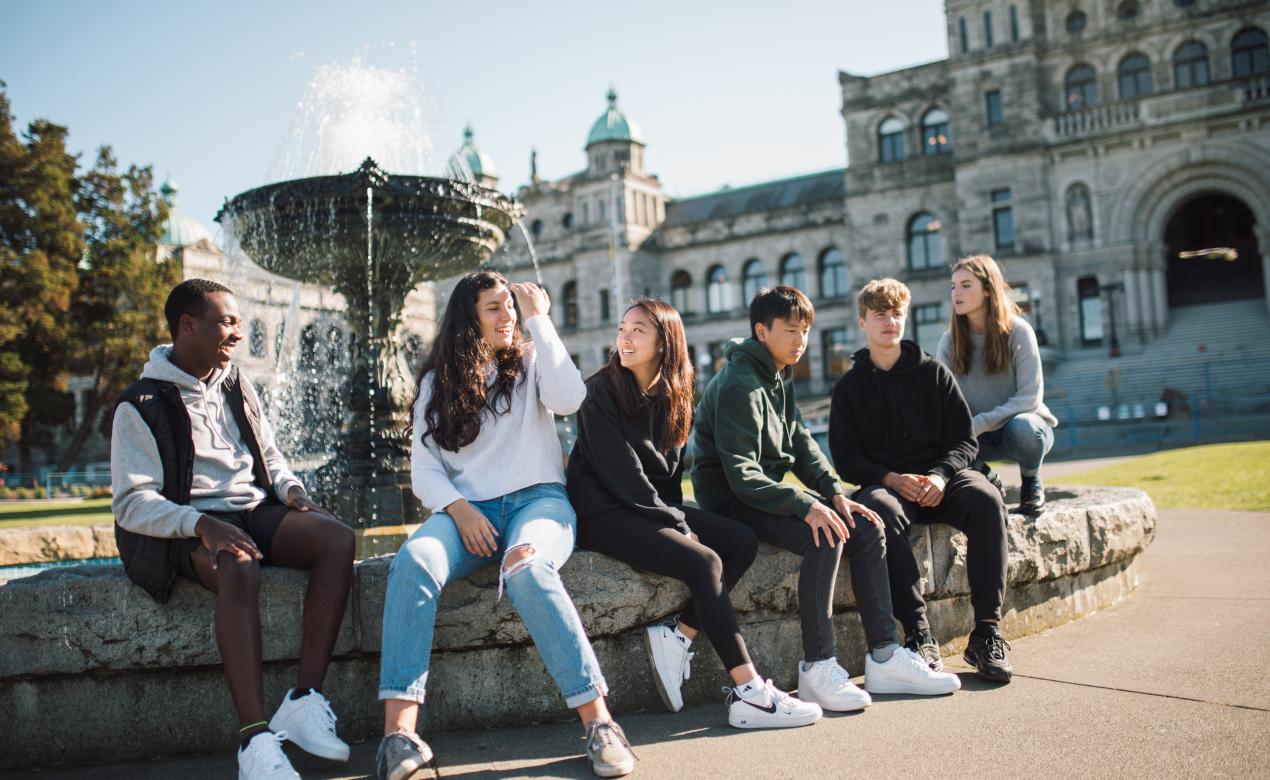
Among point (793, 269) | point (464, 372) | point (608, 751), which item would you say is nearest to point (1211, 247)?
point (793, 269)

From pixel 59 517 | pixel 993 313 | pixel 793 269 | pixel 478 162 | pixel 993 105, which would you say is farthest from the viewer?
pixel 478 162

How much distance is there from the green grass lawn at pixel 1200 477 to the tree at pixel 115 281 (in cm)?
2709

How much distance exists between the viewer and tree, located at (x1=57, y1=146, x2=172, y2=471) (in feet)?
95.3

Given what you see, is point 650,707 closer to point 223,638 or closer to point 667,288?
point 223,638

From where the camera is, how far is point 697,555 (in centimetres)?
356

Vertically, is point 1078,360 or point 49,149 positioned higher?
point 49,149

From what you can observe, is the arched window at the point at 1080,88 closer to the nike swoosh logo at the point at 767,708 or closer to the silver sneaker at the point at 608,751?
the nike swoosh logo at the point at 767,708

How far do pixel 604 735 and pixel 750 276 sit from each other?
41.7 m

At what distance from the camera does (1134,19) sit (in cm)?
3162

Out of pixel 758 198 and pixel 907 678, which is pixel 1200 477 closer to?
pixel 907 678

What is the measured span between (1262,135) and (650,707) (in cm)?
3321

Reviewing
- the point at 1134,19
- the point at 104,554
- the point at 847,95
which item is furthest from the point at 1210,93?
the point at 104,554

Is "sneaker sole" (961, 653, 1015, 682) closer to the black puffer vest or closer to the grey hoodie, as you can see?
the grey hoodie

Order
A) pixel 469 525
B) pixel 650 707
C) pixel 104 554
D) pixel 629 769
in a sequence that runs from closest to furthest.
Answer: pixel 629 769
pixel 469 525
pixel 650 707
pixel 104 554
